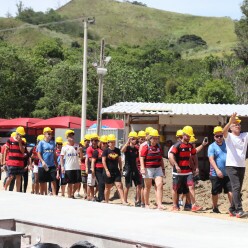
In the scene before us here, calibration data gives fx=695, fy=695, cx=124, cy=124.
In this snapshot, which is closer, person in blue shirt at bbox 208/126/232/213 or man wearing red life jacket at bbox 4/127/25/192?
person in blue shirt at bbox 208/126/232/213

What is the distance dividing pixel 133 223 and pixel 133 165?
7.86 meters

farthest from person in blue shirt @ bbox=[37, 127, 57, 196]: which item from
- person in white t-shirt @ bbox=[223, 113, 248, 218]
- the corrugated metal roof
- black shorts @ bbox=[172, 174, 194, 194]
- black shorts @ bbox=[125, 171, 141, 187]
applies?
the corrugated metal roof

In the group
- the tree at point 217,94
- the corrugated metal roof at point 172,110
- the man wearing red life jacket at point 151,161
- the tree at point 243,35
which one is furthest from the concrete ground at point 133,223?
the tree at point 243,35

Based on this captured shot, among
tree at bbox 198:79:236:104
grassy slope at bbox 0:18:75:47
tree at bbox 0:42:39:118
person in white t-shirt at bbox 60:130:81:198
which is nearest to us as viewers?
person in white t-shirt at bbox 60:130:81:198

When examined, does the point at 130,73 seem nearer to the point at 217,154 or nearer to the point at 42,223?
the point at 217,154

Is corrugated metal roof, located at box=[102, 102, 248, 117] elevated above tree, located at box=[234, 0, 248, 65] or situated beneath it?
situated beneath

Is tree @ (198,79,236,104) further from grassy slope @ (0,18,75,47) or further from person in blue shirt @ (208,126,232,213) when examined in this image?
grassy slope @ (0,18,75,47)

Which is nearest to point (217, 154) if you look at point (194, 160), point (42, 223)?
point (194, 160)

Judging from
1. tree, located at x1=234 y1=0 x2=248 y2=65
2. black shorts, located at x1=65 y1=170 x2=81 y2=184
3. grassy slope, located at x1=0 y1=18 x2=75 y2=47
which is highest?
grassy slope, located at x1=0 y1=18 x2=75 y2=47

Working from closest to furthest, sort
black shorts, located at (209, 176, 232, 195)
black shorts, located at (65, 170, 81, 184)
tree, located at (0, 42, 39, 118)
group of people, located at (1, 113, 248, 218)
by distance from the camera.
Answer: group of people, located at (1, 113, 248, 218) < black shorts, located at (209, 176, 232, 195) < black shorts, located at (65, 170, 81, 184) < tree, located at (0, 42, 39, 118)

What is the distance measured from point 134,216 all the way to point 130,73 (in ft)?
151

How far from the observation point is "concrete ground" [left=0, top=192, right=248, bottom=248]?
7289mm

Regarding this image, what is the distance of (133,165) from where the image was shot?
16.5m

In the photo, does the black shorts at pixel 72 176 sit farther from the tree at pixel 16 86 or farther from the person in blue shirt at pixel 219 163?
the tree at pixel 16 86
